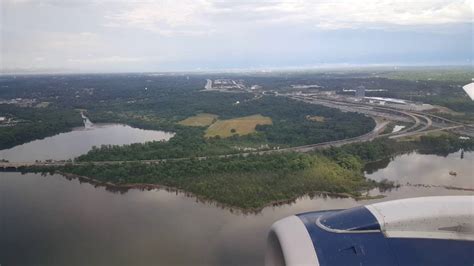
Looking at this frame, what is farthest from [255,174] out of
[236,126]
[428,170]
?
[236,126]

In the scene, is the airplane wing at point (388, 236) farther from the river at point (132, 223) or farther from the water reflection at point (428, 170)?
the water reflection at point (428, 170)

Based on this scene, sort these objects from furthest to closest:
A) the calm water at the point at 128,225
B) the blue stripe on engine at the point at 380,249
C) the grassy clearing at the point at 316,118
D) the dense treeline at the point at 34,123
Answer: the grassy clearing at the point at 316,118, the dense treeline at the point at 34,123, the calm water at the point at 128,225, the blue stripe on engine at the point at 380,249

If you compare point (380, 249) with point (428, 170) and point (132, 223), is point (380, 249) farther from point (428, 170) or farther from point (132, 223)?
point (428, 170)

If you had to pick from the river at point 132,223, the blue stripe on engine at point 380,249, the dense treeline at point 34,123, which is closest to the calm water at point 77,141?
the dense treeline at point 34,123

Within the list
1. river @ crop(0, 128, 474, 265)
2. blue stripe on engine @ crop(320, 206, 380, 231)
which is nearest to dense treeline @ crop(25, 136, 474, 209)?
river @ crop(0, 128, 474, 265)

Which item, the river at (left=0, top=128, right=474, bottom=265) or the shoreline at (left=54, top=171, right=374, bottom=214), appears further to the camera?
the shoreline at (left=54, top=171, right=374, bottom=214)

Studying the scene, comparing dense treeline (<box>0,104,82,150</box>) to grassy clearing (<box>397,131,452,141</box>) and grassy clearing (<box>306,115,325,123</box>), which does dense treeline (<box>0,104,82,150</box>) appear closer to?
grassy clearing (<box>306,115,325,123</box>)
